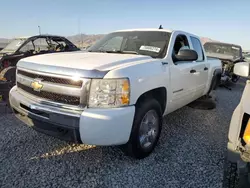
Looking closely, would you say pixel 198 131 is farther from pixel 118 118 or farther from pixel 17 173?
pixel 17 173

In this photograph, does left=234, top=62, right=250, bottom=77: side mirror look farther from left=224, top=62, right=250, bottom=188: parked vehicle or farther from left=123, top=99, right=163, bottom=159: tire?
left=123, top=99, right=163, bottom=159: tire

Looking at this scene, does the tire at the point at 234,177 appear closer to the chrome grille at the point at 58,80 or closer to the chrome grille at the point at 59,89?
the chrome grille at the point at 59,89

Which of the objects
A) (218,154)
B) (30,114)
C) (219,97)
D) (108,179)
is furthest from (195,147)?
(219,97)

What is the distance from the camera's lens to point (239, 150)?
1.82m

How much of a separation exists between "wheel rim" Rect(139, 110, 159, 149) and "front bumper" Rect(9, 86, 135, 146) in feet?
1.34

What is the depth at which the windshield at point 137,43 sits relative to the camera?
3.54m

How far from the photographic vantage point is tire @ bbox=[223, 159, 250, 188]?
1.75 m

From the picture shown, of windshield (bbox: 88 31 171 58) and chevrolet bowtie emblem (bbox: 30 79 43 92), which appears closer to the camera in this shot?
chevrolet bowtie emblem (bbox: 30 79 43 92)

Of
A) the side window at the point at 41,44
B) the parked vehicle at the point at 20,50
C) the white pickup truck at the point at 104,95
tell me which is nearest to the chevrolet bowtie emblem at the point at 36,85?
the white pickup truck at the point at 104,95

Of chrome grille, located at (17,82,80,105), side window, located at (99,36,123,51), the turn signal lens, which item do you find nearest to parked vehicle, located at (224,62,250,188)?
the turn signal lens

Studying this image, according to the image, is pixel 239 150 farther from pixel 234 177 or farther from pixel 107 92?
pixel 107 92

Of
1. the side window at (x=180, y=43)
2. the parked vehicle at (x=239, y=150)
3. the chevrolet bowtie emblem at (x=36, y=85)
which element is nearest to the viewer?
the parked vehicle at (x=239, y=150)

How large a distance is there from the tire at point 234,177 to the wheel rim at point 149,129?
116 cm

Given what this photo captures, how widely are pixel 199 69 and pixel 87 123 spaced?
291 centimetres
